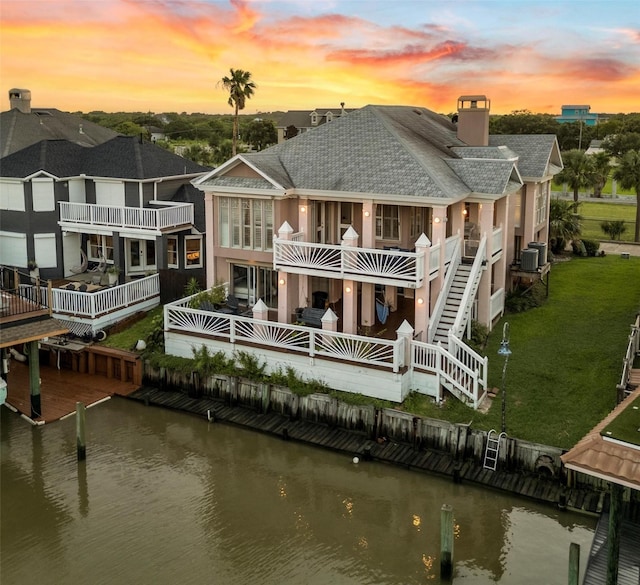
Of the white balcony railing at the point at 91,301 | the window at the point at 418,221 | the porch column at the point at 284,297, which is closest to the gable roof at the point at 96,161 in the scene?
the white balcony railing at the point at 91,301

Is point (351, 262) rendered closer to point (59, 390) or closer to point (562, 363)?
point (562, 363)

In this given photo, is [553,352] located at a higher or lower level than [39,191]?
lower

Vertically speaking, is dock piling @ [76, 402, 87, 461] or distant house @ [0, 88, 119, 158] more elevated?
distant house @ [0, 88, 119, 158]

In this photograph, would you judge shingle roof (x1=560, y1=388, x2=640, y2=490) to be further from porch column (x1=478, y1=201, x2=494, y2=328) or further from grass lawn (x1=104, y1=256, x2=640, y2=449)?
Answer: porch column (x1=478, y1=201, x2=494, y2=328)

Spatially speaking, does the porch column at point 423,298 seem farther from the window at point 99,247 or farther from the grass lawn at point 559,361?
the window at point 99,247

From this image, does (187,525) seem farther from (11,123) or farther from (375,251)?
(11,123)

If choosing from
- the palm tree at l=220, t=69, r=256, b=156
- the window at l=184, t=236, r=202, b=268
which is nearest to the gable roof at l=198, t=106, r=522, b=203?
the window at l=184, t=236, r=202, b=268

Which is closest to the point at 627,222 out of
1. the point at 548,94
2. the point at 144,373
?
the point at 548,94
